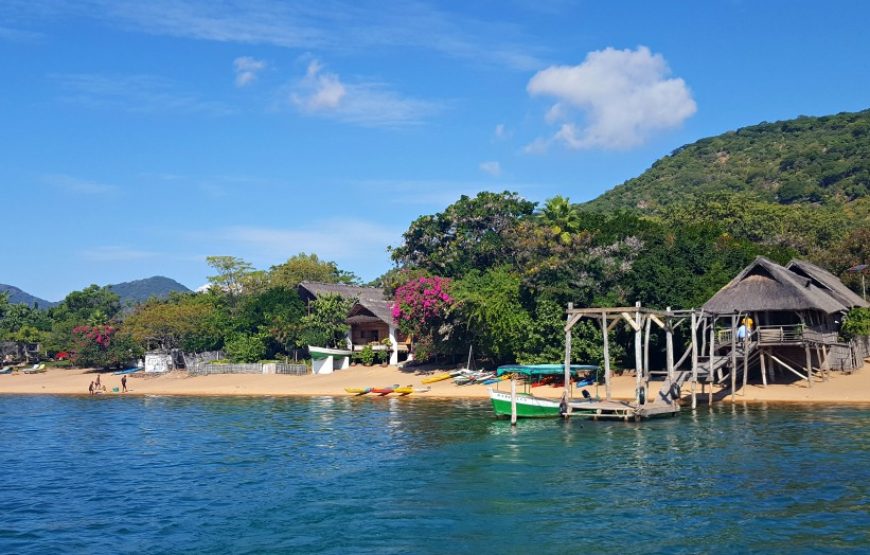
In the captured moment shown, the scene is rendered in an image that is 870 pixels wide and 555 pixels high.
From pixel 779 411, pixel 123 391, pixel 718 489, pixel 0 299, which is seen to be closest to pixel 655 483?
pixel 718 489

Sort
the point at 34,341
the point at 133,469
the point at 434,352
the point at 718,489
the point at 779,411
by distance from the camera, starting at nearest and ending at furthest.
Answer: the point at 718,489 → the point at 133,469 → the point at 779,411 → the point at 434,352 → the point at 34,341

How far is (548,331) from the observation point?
1855 inches

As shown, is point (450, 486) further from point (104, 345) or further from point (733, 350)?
point (104, 345)

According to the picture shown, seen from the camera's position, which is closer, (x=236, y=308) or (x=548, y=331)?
(x=548, y=331)

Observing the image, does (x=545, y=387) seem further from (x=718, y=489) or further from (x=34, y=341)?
(x=34, y=341)

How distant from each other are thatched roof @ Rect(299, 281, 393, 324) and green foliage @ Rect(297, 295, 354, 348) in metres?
0.93

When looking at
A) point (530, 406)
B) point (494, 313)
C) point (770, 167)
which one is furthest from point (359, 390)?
point (770, 167)

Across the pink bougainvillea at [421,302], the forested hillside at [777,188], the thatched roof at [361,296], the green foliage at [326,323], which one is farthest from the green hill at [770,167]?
the pink bougainvillea at [421,302]

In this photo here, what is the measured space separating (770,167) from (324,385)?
301ft

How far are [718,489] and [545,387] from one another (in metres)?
24.2

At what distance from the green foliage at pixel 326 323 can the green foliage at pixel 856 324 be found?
3468 cm

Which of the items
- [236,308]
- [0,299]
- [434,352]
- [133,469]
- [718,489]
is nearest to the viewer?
[718,489]

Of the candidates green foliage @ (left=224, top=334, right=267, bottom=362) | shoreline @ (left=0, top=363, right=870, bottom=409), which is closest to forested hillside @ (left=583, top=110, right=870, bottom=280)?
shoreline @ (left=0, top=363, right=870, bottom=409)

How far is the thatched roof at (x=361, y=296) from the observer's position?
204 ft
